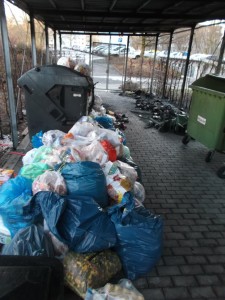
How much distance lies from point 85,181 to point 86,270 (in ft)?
Result: 2.63

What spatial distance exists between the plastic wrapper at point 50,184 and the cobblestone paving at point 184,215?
110 centimetres

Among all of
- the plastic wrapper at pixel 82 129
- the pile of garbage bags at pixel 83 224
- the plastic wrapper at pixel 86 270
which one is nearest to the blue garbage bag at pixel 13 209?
the pile of garbage bags at pixel 83 224

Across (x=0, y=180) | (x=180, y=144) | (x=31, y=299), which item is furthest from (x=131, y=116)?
(x=31, y=299)

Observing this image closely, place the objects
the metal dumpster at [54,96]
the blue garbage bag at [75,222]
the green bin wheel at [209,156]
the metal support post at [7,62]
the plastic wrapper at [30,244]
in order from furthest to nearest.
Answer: the green bin wheel at [209,156], the metal dumpster at [54,96], the metal support post at [7,62], the blue garbage bag at [75,222], the plastic wrapper at [30,244]

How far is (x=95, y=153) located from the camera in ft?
9.98

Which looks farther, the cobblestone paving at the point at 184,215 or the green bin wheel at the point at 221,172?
the green bin wheel at the point at 221,172

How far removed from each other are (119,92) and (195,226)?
1081cm

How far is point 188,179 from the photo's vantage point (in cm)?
435

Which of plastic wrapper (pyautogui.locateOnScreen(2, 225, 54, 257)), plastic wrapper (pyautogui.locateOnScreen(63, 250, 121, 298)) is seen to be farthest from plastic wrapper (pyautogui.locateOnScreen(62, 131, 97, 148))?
plastic wrapper (pyautogui.locateOnScreen(63, 250, 121, 298))

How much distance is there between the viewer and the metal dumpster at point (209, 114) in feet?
15.1

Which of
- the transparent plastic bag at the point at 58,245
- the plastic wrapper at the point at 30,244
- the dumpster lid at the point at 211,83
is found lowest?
the transparent plastic bag at the point at 58,245

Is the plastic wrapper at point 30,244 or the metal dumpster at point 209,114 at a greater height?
the metal dumpster at point 209,114

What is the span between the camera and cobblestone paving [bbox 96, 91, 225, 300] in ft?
7.62

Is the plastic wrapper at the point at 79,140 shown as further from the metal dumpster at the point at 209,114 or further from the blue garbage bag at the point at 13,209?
the metal dumpster at the point at 209,114
